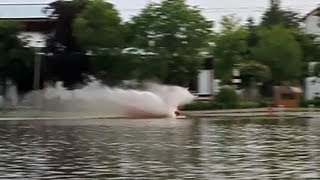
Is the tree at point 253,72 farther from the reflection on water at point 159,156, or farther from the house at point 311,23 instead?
the reflection on water at point 159,156

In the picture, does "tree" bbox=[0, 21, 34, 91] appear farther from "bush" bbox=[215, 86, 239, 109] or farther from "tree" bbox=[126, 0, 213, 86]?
"bush" bbox=[215, 86, 239, 109]

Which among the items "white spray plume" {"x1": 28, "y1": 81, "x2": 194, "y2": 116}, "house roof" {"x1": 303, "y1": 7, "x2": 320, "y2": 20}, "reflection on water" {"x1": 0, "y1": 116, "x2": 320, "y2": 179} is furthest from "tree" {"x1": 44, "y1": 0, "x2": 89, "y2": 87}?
"reflection on water" {"x1": 0, "y1": 116, "x2": 320, "y2": 179}

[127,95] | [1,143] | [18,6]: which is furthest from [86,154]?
[18,6]

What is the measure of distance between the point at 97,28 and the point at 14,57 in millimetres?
5637

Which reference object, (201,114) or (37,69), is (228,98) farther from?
(37,69)

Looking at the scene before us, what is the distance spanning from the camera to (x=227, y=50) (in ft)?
195

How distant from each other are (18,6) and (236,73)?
24860mm

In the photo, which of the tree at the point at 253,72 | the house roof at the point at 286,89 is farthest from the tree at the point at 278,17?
the tree at the point at 253,72

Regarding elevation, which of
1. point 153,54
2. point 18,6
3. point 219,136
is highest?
point 18,6

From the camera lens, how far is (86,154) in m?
19.0

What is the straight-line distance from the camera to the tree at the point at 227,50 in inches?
2336

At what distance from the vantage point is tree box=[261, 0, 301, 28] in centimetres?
7812

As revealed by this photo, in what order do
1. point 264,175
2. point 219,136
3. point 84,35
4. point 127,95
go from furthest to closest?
point 84,35
point 127,95
point 219,136
point 264,175

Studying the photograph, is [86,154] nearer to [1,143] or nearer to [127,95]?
[1,143]
